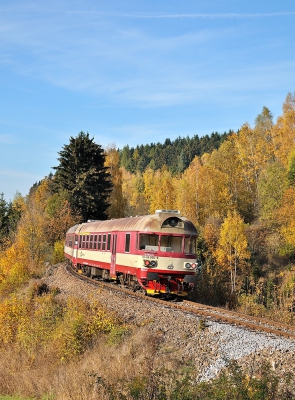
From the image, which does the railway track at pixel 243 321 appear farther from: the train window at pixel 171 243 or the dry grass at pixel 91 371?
the dry grass at pixel 91 371

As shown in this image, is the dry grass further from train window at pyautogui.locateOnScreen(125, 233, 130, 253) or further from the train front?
train window at pyautogui.locateOnScreen(125, 233, 130, 253)

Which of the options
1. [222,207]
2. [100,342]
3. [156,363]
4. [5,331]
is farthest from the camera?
[222,207]

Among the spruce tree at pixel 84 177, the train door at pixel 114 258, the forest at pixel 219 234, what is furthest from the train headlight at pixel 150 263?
the spruce tree at pixel 84 177

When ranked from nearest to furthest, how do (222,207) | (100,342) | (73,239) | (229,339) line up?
(229,339) < (100,342) < (73,239) < (222,207)

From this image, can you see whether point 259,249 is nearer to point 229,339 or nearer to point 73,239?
point 73,239

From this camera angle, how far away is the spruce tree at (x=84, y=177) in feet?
145

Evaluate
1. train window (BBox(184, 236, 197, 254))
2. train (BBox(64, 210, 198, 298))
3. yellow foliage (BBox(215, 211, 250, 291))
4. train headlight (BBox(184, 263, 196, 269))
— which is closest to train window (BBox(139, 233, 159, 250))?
train (BBox(64, 210, 198, 298))

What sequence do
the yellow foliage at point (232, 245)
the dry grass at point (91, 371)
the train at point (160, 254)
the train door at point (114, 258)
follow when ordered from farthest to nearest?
the yellow foliage at point (232, 245), the train door at point (114, 258), the train at point (160, 254), the dry grass at point (91, 371)

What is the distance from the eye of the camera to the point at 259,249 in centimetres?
3953

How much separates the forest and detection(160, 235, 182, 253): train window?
3.67m

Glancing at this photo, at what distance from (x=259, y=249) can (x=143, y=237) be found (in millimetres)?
24271

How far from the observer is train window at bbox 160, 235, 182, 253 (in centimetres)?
1711

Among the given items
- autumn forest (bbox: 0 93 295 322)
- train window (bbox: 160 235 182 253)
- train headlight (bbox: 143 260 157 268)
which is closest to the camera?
train headlight (bbox: 143 260 157 268)

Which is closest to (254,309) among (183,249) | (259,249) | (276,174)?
(183,249)
